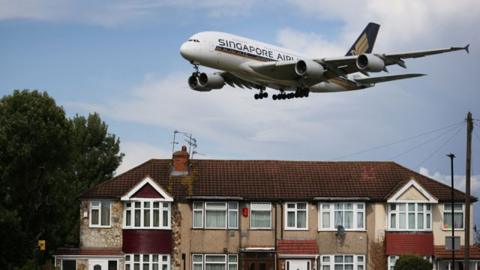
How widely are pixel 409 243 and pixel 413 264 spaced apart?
4613mm

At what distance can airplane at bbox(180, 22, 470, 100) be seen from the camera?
57625mm

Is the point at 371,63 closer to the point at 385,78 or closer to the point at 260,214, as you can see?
the point at 385,78

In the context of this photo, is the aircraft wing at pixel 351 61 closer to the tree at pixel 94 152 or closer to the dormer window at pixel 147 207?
the dormer window at pixel 147 207

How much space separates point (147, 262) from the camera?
64125mm

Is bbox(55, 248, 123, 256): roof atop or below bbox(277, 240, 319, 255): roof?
below

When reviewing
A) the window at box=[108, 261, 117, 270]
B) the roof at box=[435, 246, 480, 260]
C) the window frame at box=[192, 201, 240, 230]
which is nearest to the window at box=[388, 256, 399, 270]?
the roof at box=[435, 246, 480, 260]

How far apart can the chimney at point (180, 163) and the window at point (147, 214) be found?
112 inches

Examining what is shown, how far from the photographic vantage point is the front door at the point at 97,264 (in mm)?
63197

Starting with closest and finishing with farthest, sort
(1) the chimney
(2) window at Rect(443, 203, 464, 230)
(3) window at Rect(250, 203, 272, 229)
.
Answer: (3) window at Rect(250, 203, 272, 229) < (2) window at Rect(443, 203, 464, 230) < (1) the chimney

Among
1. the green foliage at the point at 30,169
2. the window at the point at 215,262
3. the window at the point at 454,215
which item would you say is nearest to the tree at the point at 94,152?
the green foliage at the point at 30,169

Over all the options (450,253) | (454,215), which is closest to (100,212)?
(450,253)

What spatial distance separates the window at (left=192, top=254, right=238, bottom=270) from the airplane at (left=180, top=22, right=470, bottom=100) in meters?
9.90

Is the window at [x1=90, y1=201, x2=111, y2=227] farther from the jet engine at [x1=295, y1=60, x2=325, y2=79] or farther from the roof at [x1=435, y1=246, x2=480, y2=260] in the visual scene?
the roof at [x1=435, y1=246, x2=480, y2=260]

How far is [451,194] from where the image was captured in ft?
215
